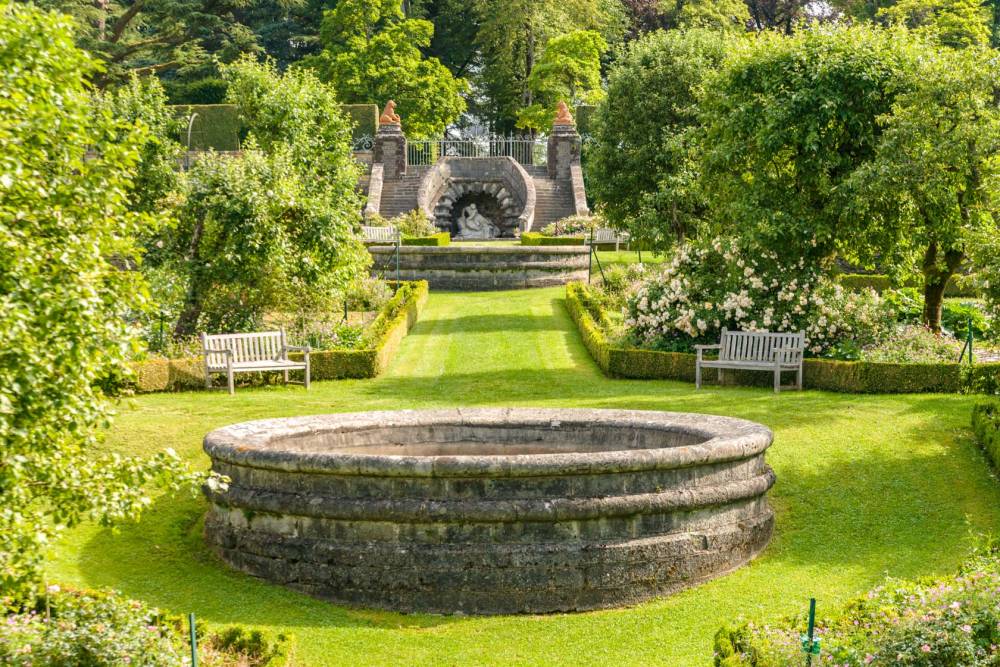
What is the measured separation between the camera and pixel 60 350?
24.7 feet

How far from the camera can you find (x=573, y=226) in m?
38.2

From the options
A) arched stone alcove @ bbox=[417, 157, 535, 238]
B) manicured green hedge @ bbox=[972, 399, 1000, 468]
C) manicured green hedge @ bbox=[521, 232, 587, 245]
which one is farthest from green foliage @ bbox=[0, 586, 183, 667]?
arched stone alcove @ bbox=[417, 157, 535, 238]

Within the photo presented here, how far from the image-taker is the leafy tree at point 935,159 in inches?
685

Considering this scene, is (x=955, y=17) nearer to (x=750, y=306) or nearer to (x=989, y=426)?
(x=750, y=306)

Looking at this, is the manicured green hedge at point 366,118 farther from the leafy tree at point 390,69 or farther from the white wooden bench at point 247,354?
the white wooden bench at point 247,354

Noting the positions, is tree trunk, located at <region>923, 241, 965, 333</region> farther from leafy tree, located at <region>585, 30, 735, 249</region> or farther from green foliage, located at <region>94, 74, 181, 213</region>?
green foliage, located at <region>94, 74, 181, 213</region>

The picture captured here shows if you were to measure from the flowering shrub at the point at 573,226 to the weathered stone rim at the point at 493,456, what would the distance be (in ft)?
79.5

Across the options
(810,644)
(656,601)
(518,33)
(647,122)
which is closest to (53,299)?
(810,644)

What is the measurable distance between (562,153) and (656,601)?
121 ft

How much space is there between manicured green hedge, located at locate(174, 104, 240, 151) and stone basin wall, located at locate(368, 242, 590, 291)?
76.4 feet

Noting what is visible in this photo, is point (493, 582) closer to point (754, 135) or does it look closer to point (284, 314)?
point (754, 135)

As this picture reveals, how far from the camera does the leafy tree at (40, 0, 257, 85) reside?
5000 centimetres

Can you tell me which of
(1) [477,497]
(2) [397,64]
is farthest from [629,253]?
(1) [477,497]

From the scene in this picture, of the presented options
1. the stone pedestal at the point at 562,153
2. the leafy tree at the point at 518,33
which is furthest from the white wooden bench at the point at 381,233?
the leafy tree at the point at 518,33
